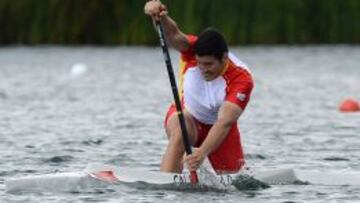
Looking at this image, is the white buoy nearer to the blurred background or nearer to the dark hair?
the blurred background

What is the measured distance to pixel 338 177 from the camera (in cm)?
1773

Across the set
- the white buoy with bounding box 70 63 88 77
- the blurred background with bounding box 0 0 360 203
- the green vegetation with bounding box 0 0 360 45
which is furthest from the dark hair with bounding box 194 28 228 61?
the green vegetation with bounding box 0 0 360 45

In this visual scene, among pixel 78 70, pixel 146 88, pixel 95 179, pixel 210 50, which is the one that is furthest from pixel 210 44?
pixel 78 70

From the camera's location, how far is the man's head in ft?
54.2

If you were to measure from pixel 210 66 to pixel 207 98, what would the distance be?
1.37 ft

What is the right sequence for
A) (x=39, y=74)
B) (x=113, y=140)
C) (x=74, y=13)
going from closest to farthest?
(x=113, y=140) → (x=39, y=74) → (x=74, y=13)

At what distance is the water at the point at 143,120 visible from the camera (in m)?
17.3

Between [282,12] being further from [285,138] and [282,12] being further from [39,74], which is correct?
[285,138]

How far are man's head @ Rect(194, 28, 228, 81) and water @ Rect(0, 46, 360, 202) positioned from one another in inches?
53.7

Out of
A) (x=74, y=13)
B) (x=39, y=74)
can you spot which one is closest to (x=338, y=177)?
(x=39, y=74)

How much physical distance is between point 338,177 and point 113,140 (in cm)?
627

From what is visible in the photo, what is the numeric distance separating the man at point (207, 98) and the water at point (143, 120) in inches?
17.8

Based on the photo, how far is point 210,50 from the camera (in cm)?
1653

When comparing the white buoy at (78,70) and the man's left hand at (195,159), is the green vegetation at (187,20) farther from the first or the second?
the man's left hand at (195,159)
